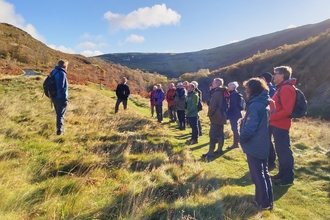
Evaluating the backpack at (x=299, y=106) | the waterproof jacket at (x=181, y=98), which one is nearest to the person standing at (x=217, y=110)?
the backpack at (x=299, y=106)

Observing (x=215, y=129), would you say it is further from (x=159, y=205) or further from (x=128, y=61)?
(x=128, y=61)

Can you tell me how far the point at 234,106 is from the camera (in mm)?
7133

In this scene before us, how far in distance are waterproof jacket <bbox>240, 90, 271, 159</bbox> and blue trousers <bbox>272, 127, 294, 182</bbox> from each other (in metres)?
1.21

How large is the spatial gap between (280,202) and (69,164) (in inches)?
160

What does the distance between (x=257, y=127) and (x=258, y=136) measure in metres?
0.18

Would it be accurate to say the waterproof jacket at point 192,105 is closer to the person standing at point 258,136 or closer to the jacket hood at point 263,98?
Answer: the person standing at point 258,136

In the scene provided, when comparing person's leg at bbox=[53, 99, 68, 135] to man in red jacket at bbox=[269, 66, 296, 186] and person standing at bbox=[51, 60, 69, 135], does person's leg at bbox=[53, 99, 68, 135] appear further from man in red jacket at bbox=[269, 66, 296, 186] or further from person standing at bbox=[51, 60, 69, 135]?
man in red jacket at bbox=[269, 66, 296, 186]

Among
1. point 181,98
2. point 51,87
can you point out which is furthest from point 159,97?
point 51,87

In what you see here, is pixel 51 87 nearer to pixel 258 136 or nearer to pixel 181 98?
pixel 181 98

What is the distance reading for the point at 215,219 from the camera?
10.8 feet

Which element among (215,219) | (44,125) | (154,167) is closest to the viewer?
(215,219)

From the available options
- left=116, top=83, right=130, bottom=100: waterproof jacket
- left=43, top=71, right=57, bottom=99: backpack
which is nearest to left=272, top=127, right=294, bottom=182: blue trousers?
left=43, top=71, right=57, bottom=99: backpack

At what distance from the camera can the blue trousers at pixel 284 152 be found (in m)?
4.77

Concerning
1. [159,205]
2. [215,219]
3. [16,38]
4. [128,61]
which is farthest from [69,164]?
[128,61]
